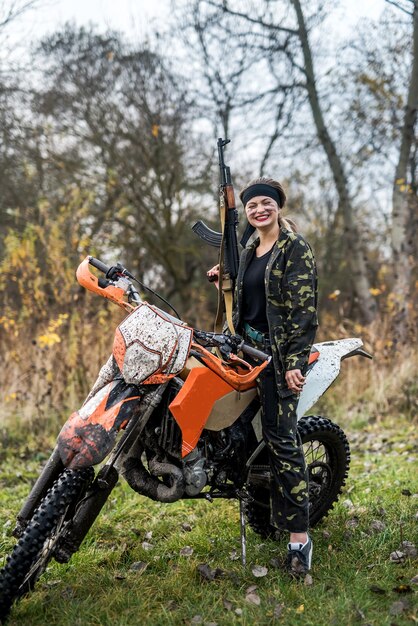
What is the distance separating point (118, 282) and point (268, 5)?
8695 mm

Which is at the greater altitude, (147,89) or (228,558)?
(147,89)

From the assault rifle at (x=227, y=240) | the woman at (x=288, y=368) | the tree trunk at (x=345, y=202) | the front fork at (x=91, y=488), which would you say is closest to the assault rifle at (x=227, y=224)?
the assault rifle at (x=227, y=240)

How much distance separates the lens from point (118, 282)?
2.99m

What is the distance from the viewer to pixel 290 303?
315cm

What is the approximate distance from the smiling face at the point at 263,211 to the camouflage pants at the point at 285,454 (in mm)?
799

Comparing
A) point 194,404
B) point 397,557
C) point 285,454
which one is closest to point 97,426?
point 194,404

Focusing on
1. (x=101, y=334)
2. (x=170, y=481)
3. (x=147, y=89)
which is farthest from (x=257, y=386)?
(x=147, y=89)

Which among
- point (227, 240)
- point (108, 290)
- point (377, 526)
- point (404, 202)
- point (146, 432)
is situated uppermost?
point (404, 202)

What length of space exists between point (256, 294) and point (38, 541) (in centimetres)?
163

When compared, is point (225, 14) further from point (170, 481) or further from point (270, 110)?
point (170, 481)

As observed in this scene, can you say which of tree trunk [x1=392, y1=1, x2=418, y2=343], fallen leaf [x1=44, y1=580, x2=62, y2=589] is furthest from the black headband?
tree trunk [x1=392, y1=1, x2=418, y2=343]

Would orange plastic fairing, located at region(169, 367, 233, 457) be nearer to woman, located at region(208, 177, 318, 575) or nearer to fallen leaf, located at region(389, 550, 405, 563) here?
woman, located at region(208, 177, 318, 575)

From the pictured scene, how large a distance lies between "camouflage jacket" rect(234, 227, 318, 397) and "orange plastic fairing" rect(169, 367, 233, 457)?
1.34 feet

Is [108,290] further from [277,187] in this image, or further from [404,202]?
[404,202]
